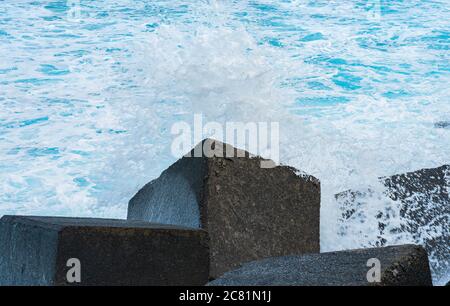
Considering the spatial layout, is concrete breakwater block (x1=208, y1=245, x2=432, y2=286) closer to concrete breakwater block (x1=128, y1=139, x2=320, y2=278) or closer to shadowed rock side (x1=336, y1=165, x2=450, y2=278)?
concrete breakwater block (x1=128, y1=139, x2=320, y2=278)

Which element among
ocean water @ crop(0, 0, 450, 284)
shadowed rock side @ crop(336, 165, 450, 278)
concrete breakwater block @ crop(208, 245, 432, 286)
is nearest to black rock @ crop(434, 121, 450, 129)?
ocean water @ crop(0, 0, 450, 284)

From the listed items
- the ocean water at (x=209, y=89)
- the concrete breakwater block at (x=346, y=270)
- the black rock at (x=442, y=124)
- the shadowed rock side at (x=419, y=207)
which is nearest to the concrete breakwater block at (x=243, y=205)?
the ocean water at (x=209, y=89)

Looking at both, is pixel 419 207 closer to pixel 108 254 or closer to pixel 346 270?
pixel 346 270

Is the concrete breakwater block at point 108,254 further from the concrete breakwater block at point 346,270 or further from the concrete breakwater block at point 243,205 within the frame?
the concrete breakwater block at point 243,205

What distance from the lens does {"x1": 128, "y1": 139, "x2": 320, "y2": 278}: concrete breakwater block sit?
3.21 meters

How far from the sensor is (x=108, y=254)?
249cm

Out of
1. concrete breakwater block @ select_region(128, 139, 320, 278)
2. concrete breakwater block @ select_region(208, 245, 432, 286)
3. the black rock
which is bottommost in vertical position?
concrete breakwater block @ select_region(208, 245, 432, 286)

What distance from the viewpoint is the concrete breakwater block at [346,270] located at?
210 cm

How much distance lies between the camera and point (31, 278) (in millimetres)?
2650

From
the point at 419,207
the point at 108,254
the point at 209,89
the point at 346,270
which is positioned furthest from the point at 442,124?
the point at 108,254

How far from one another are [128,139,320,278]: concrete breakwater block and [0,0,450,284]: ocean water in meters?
0.37

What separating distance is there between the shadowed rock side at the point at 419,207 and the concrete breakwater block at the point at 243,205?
0.48m
